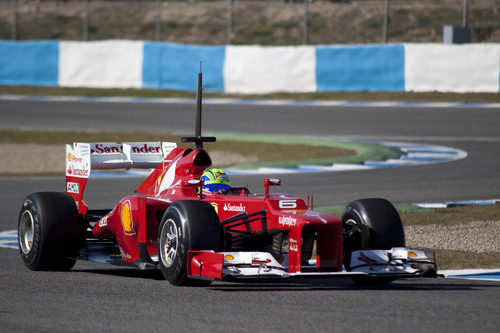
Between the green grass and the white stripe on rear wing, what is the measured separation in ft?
52.8

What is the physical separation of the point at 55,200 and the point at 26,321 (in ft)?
8.77

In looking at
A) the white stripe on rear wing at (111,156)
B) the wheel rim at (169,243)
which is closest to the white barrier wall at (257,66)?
the white stripe on rear wing at (111,156)

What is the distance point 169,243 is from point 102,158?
7.03 feet


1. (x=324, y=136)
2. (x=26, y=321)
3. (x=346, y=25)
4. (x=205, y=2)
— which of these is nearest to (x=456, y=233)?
(x=26, y=321)

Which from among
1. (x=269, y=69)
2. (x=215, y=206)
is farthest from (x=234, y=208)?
(x=269, y=69)

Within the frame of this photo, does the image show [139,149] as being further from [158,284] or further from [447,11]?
[447,11]

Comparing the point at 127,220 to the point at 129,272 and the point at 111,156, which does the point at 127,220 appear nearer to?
the point at 129,272

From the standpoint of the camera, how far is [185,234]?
7.80 m

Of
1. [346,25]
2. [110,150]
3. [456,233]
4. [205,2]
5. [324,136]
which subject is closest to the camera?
[110,150]

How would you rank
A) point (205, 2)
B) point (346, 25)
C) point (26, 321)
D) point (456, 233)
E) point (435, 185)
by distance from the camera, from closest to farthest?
1. point (26, 321)
2. point (456, 233)
3. point (435, 185)
4. point (346, 25)
5. point (205, 2)

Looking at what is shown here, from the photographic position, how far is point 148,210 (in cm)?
877

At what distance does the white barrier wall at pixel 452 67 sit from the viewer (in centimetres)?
2483

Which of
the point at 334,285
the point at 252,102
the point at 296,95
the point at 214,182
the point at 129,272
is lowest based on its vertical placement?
the point at 129,272

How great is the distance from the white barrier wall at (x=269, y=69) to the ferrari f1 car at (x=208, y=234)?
17.9 meters
